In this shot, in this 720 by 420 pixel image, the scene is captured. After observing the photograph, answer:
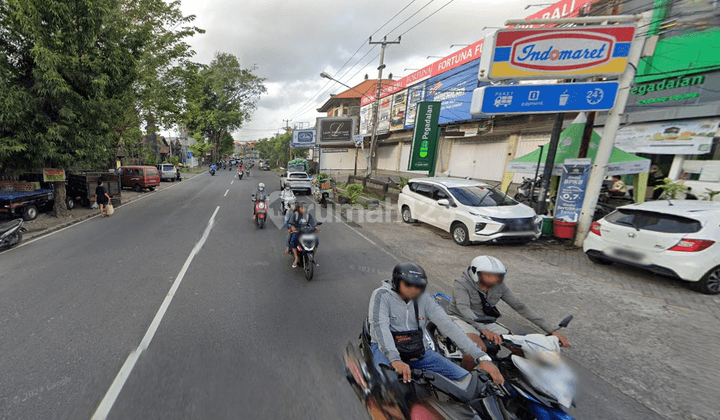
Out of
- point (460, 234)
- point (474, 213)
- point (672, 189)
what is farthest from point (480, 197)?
point (672, 189)

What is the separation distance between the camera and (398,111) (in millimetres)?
27031

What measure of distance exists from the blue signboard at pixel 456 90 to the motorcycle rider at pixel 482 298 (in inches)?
677

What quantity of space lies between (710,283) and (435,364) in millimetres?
5972

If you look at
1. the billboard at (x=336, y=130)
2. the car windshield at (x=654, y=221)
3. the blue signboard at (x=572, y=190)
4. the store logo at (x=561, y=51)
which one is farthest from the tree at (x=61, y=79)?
the billboard at (x=336, y=130)

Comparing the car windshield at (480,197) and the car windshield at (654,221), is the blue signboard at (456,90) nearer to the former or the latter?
the car windshield at (480,197)

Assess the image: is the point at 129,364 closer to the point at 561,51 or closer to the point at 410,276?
the point at 410,276

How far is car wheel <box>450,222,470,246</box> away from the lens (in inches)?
307

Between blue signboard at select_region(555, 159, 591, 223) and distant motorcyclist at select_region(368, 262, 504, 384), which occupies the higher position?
blue signboard at select_region(555, 159, 591, 223)

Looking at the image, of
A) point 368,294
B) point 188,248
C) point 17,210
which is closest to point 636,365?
point 368,294

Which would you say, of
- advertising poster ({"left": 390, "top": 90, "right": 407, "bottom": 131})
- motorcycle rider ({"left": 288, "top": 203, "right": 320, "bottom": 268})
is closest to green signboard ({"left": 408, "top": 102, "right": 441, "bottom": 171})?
motorcycle rider ({"left": 288, "top": 203, "right": 320, "bottom": 268})

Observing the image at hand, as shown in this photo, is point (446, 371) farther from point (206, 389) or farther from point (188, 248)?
point (188, 248)

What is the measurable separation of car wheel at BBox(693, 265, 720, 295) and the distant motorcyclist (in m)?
5.60

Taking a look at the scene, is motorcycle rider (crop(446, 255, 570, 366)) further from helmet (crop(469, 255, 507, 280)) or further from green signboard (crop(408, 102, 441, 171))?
green signboard (crop(408, 102, 441, 171))

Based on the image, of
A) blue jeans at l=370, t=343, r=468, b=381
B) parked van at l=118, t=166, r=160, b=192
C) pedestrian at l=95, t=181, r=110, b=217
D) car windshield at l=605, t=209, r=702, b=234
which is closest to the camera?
blue jeans at l=370, t=343, r=468, b=381
